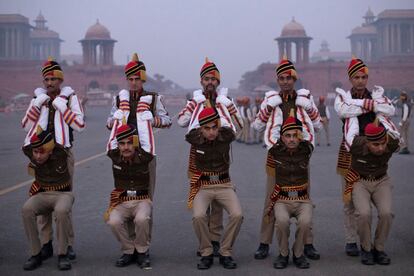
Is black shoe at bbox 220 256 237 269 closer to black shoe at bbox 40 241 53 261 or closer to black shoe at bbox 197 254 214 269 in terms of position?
black shoe at bbox 197 254 214 269

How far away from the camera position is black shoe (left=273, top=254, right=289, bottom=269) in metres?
6.41

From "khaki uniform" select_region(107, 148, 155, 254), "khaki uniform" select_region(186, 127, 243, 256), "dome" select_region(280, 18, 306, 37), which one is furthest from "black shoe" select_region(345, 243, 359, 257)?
"dome" select_region(280, 18, 306, 37)

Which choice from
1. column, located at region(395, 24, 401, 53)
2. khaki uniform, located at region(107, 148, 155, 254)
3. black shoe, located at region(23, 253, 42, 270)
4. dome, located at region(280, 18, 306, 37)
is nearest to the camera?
black shoe, located at region(23, 253, 42, 270)

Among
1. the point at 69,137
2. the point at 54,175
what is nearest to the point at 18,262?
the point at 54,175

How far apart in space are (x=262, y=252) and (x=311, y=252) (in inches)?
20.2

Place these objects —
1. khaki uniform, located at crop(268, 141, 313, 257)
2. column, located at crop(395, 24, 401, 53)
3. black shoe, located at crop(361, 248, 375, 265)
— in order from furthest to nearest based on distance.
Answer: column, located at crop(395, 24, 401, 53), khaki uniform, located at crop(268, 141, 313, 257), black shoe, located at crop(361, 248, 375, 265)

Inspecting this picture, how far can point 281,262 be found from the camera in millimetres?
6434

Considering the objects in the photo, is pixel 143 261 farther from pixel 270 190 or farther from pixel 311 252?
pixel 311 252

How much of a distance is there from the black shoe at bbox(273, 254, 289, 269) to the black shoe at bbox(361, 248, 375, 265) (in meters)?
0.77

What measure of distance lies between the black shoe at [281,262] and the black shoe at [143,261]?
1.27m

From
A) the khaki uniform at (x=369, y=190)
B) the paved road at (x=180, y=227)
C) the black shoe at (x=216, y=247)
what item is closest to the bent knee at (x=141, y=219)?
the paved road at (x=180, y=227)

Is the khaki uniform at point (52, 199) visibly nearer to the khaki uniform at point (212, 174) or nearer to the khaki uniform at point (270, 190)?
the khaki uniform at point (212, 174)

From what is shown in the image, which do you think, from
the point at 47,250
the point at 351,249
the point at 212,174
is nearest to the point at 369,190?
the point at 351,249

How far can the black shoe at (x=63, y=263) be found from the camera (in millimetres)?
6352
